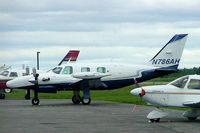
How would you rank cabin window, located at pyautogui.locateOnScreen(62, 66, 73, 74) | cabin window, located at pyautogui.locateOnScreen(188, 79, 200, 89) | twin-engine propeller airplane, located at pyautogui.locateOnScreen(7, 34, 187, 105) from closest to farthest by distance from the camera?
cabin window, located at pyautogui.locateOnScreen(188, 79, 200, 89), twin-engine propeller airplane, located at pyautogui.locateOnScreen(7, 34, 187, 105), cabin window, located at pyautogui.locateOnScreen(62, 66, 73, 74)

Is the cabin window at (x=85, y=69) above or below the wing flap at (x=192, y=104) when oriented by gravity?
above


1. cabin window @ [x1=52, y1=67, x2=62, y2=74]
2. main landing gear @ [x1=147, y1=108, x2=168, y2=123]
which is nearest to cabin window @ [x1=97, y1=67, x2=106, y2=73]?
cabin window @ [x1=52, y1=67, x2=62, y2=74]

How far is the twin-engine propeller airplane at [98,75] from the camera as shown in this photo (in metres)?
27.5

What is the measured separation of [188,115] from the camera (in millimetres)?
18062

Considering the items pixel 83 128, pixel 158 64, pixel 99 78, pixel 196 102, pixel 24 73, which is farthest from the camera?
pixel 24 73

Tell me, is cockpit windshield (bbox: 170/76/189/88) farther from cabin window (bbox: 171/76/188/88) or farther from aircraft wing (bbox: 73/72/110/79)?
aircraft wing (bbox: 73/72/110/79)

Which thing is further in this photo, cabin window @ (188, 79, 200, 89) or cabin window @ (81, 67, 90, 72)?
cabin window @ (81, 67, 90, 72)

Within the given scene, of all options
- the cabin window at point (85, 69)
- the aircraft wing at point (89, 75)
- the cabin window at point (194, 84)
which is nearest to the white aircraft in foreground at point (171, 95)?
the cabin window at point (194, 84)

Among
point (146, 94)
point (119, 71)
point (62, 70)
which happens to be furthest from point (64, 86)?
point (146, 94)

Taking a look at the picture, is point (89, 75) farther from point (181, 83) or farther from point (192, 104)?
point (192, 104)

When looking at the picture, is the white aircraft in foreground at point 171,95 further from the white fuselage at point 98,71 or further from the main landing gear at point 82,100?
the main landing gear at point 82,100

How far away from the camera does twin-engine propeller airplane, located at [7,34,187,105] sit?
2748cm

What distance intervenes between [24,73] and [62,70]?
12.4 m

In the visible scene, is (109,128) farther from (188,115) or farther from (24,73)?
(24,73)
